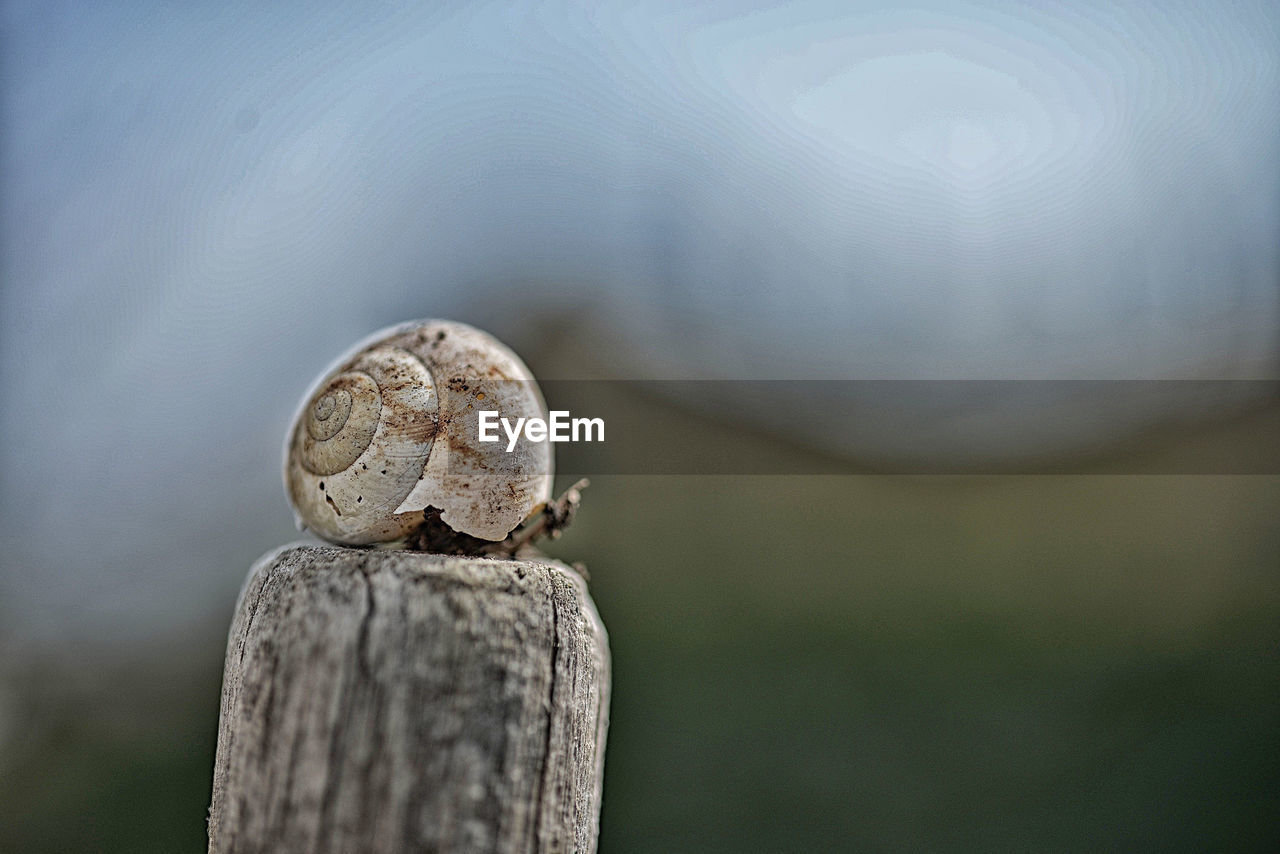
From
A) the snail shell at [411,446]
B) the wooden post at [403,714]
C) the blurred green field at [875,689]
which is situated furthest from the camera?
the blurred green field at [875,689]

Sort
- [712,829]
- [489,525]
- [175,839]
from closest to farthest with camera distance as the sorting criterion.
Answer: [489,525], [712,829], [175,839]

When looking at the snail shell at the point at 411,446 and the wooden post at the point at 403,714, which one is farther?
the snail shell at the point at 411,446

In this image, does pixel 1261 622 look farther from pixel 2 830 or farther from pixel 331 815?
pixel 2 830

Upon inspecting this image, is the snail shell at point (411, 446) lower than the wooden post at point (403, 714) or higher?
higher

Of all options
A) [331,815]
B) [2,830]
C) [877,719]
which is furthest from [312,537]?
[2,830]

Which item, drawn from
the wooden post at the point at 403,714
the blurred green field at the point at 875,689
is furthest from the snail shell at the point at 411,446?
the blurred green field at the point at 875,689

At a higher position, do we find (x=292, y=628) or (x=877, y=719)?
(x=292, y=628)

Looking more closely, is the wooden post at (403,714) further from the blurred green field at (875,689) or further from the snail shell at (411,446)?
the blurred green field at (875,689)
